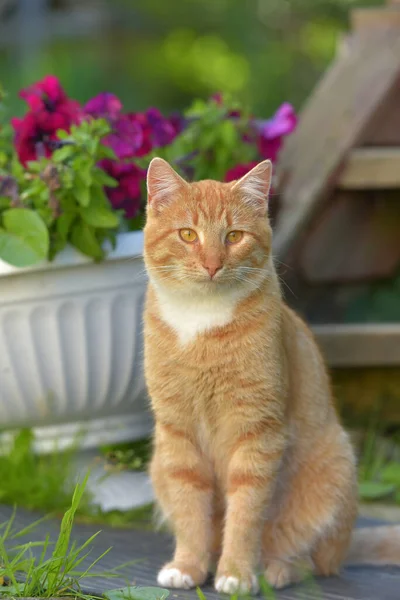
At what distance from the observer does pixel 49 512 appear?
3.04 m

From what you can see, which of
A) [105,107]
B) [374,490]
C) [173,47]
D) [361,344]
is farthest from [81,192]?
[173,47]

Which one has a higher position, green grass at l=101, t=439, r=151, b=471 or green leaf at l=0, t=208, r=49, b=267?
green leaf at l=0, t=208, r=49, b=267

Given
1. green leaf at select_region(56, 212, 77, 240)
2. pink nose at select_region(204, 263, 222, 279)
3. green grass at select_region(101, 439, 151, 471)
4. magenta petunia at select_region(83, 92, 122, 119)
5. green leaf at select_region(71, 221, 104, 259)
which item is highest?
magenta petunia at select_region(83, 92, 122, 119)

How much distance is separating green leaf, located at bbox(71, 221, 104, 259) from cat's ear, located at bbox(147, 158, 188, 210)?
53 cm

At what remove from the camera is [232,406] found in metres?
2.34

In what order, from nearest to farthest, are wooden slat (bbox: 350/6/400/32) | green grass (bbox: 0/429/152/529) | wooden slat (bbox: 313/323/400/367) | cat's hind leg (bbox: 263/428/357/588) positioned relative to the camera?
cat's hind leg (bbox: 263/428/357/588) < green grass (bbox: 0/429/152/529) < wooden slat (bbox: 313/323/400/367) < wooden slat (bbox: 350/6/400/32)

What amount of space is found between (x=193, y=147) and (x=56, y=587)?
1826 millimetres

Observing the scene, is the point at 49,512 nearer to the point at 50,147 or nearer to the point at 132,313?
the point at 132,313

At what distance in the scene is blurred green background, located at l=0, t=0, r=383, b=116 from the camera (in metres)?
7.40

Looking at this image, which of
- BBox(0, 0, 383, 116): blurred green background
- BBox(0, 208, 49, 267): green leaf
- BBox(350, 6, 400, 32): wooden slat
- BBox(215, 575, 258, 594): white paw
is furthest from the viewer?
BBox(0, 0, 383, 116): blurred green background

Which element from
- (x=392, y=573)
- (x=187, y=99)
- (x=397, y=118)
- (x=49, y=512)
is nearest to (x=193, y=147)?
(x=397, y=118)

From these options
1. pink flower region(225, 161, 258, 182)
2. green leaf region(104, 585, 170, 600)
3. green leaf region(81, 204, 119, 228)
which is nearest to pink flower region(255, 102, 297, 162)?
pink flower region(225, 161, 258, 182)

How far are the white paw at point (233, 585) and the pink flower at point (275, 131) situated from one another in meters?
1.72

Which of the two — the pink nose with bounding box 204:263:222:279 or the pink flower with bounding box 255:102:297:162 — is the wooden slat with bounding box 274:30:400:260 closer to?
the pink flower with bounding box 255:102:297:162
